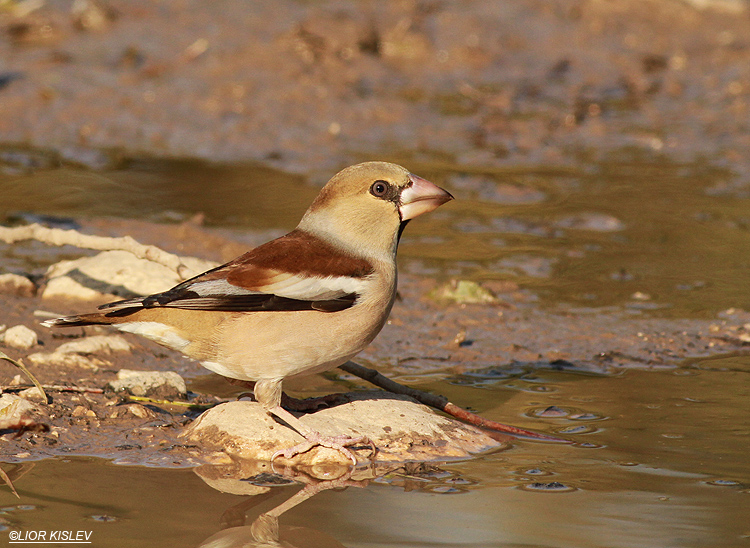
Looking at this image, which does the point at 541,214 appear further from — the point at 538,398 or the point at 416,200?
the point at 416,200

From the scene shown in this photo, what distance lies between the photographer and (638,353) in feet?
21.8

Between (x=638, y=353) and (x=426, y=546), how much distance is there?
3.26 meters

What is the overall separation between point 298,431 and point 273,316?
0.58 m

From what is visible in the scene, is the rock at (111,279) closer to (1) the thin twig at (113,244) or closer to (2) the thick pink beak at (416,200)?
(1) the thin twig at (113,244)

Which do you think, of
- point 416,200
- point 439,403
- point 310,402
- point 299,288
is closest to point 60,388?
point 310,402

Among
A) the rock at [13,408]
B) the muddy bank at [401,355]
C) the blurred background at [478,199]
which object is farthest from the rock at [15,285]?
the rock at [13,408]

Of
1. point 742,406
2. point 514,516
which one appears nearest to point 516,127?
point 742,406

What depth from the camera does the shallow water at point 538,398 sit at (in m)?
4.07

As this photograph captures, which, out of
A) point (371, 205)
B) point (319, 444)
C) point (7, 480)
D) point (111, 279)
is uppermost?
point (371, 205)

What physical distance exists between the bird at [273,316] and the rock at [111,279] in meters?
1.81

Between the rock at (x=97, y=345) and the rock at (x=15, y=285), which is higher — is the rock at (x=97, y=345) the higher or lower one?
the lower one

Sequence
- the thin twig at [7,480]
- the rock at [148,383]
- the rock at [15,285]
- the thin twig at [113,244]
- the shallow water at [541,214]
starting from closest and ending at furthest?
the thin twig at [7,480], the rock at [148,383], the thin twig at [113,244], the rock at [15,285], the shallow water at [541,214]

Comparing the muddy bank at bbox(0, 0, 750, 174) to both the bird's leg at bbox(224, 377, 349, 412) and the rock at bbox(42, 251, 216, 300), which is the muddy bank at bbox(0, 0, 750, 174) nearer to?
the rock at bbox(42, 251, 216, 300)

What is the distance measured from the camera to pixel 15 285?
23.1 ft
